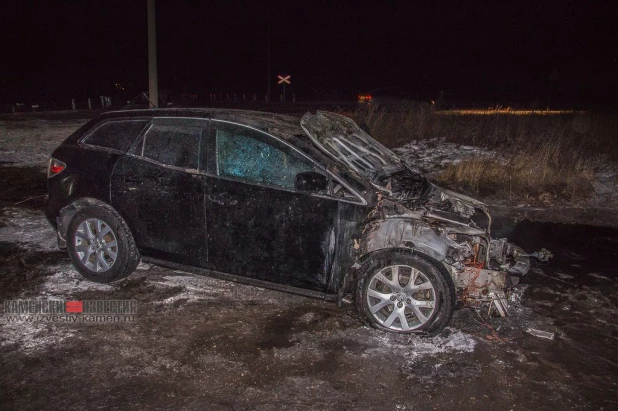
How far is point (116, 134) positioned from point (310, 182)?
229 cm

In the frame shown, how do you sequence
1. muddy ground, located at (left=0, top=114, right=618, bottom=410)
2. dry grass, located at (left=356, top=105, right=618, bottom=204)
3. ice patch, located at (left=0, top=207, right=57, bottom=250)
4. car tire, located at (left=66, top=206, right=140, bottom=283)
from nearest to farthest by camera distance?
1. muddy ground, located at (left=0, top=114, right=618, bottom=410)
2. car tire, located at (left=66, top=206, right=140, bottom=283)
3. ice patch, located at (left=0, top=207, right=57, bottom=250)
4. dry grass, located at (left=356, top=105, right=618, bottom=204)

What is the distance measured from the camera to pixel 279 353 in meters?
3.76

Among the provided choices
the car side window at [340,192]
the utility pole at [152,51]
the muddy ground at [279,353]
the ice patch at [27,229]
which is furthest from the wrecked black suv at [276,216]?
the utility pole at [152,51]

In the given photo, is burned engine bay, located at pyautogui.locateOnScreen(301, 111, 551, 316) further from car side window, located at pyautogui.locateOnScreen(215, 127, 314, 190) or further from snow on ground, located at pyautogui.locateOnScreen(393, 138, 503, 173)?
snow on ground, located at pyautogui.locateOnScreen(393, 138, 503, 173)

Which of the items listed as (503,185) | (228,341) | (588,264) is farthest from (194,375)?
(503,185)

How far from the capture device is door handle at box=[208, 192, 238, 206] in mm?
4316

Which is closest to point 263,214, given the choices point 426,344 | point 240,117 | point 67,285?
point 240,117

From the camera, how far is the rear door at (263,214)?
415 centimetres

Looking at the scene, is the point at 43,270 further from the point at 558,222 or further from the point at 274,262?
the point at 558,222

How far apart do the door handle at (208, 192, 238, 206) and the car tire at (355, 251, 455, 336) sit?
130 cm

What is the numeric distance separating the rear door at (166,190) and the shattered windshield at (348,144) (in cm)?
108

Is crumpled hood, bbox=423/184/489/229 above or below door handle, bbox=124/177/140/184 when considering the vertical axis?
below

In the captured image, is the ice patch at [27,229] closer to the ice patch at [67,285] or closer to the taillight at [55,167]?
the ice patch at [67,285]

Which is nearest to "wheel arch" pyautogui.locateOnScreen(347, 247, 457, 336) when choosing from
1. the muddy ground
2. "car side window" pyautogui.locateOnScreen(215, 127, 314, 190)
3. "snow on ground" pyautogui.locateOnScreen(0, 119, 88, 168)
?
the muddy ground
